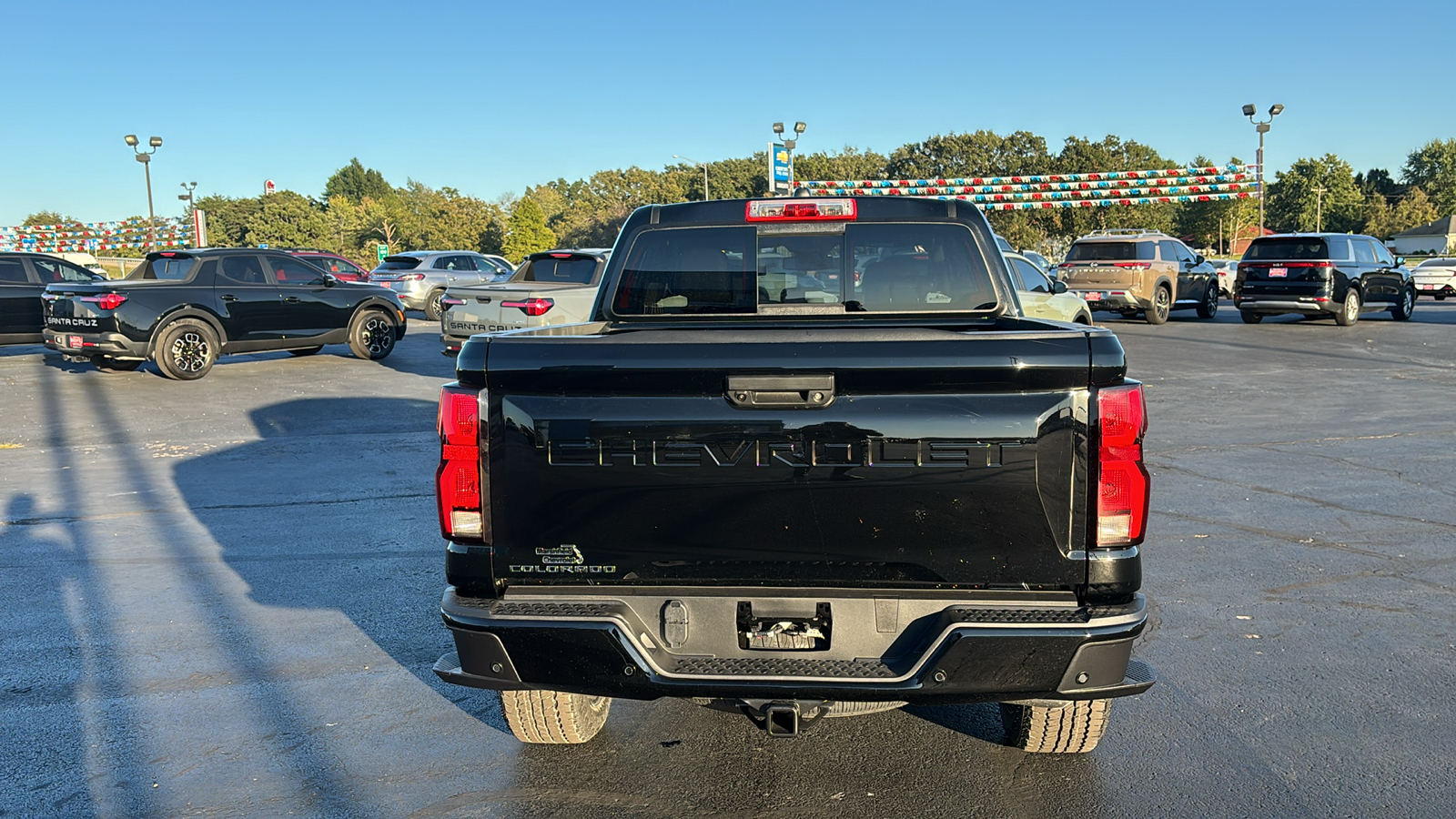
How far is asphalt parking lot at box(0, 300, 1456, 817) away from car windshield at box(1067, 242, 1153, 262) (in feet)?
46.7

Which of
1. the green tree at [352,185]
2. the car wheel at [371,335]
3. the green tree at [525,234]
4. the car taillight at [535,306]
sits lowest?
the car wheel at [371,335]

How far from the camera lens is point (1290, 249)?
74.1ft

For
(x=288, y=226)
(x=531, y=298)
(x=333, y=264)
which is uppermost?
(x=288, y=226)

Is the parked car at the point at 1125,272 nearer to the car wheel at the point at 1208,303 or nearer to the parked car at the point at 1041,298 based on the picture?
the car wheel at the point at 1208,303

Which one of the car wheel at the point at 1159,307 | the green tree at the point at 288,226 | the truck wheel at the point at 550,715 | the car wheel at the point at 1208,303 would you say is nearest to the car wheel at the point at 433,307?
the car wheel at the point at 1159,307

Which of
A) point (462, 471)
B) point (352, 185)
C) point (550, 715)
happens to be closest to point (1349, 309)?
point (550, 715)

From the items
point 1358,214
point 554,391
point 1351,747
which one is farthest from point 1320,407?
point 1358,214

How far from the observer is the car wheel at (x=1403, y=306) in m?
24.5

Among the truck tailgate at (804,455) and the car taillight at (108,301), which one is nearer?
the truck tailgate at (804,455)

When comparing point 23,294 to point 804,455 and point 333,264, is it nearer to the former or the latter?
point 333,264

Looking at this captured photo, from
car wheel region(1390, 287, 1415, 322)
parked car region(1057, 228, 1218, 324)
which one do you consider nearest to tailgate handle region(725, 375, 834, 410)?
parked car region(1057, 228, 1218, 324)

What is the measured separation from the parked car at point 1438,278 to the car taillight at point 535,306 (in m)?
33.2

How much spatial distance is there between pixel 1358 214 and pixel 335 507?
381 ft

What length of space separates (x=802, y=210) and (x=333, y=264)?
15.9m
